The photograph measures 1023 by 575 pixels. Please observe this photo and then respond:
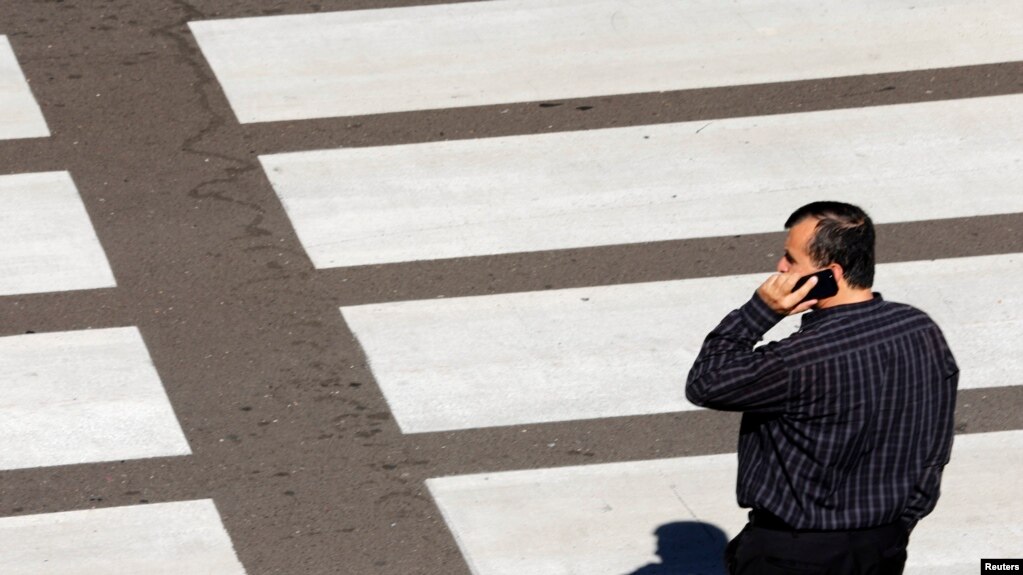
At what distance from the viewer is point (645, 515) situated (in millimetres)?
6445

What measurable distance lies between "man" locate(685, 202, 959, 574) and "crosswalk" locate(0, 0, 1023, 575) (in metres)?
1.70

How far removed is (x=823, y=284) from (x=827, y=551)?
2.46ft

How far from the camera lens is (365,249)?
8156mm

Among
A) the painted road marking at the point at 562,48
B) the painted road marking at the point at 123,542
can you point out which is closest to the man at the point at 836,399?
the painted road marking at the point at 123,542

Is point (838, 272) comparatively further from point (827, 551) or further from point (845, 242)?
point (827, 551)

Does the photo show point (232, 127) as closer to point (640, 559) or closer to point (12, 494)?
point (12, 494)

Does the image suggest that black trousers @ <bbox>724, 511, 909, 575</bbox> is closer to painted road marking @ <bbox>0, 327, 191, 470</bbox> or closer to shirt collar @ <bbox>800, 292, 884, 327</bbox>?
shirt collar @ <bbox>800, 292, 884, 327</bbox>

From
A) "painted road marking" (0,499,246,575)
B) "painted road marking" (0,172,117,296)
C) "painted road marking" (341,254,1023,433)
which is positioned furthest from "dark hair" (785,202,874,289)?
"painted road marking" (0,172,117,296)

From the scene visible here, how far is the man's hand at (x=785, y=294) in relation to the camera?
4441 mm

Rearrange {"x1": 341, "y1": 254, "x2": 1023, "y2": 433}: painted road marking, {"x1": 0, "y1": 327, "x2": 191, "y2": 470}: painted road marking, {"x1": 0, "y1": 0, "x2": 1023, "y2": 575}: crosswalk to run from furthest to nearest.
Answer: {"x1": 341, "y1": 254, "x2": 1023, "y2": 433}: painted road marking → {"x1": 0, "y1": 327, "x2": 191, "y2": 470}: painted road marking → {"x1": 0, "y1": 0, "x2": 1023, "y2": 575}: crosswalk

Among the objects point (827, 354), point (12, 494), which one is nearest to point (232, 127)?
point (12, 494)

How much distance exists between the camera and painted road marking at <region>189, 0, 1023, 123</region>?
945 centimetres

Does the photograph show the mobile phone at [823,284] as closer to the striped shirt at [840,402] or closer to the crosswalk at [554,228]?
the striped shirt at [840,402]

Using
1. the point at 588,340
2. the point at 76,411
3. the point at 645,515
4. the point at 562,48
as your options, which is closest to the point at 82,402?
the point at 76,411
